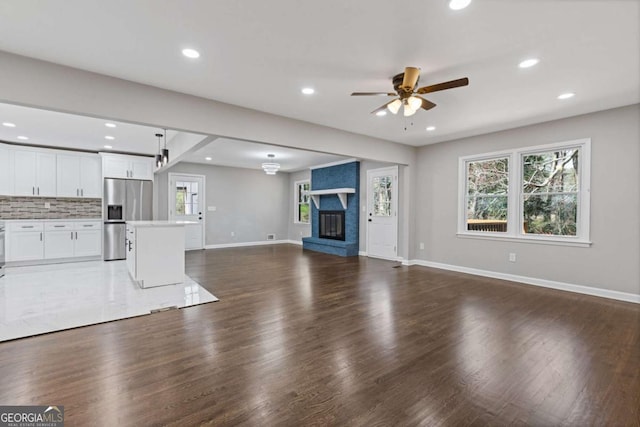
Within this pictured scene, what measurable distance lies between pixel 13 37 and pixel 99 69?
2.04 feet

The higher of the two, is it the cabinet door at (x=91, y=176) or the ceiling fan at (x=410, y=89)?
the ceiling fan at (x=410, y=89)

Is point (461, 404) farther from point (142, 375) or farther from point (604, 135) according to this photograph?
point (604, 135)

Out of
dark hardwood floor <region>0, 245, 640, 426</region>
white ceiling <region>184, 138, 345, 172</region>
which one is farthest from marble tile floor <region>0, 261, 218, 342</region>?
white ceiling <region>184, 138, 345, 172</region>

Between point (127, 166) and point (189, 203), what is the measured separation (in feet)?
6.18

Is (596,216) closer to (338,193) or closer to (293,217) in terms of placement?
(338,193)

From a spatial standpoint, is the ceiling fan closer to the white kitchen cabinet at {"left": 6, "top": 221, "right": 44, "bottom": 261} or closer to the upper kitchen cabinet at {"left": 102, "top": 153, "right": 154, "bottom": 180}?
the upper kitchen cabinet at {"left": 102, "top": 153, "right": 154, "bottom": 180}

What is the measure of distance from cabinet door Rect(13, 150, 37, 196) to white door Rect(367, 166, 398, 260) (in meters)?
7.57

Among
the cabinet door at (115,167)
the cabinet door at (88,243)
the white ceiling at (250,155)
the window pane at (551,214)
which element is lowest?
the cabinet door at (88,243)

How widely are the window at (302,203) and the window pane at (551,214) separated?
6315 millimetres

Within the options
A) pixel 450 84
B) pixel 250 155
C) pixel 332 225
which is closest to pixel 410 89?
pixel 450 84

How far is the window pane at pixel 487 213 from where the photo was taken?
5219 mm

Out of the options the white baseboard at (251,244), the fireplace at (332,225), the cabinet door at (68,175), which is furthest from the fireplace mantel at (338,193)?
the cabinet door at (68,175)

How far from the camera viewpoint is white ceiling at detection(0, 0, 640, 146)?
6.77 ft

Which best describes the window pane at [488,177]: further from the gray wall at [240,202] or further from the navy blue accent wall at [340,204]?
the gray wall at [240,202]
